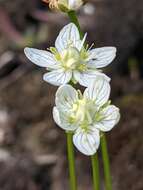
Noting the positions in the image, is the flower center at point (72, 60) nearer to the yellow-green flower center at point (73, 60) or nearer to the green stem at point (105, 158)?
the yellow-green flower center at point (73, 60)

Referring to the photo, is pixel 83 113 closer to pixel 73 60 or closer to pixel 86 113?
pixel 86 113

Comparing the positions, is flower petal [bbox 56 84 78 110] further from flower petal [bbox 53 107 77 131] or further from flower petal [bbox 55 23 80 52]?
flower petal [bbox 55 23 80 52]

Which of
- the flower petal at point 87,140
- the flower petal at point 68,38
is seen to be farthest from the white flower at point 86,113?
the flower petal at point 68,38

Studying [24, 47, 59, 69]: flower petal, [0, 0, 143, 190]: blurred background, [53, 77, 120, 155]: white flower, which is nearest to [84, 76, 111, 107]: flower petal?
[53, 77, 120, 155]: white flower

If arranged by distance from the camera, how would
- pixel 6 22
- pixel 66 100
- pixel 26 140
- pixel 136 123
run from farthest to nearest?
pixel 6 22 < pixel 26 140 < pixel 136 123 < pixel 66 100

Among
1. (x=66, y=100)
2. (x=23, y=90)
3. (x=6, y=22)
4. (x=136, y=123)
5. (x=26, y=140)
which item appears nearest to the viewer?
(x=66, y=100)

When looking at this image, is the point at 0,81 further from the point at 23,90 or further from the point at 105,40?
the point at 105,40

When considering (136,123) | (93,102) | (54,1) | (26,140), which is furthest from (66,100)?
(26,140)
